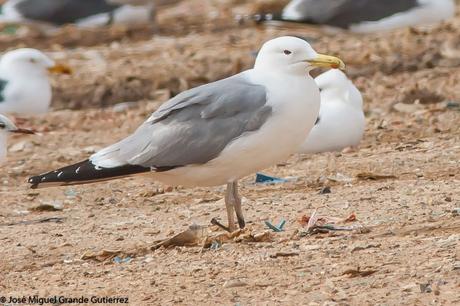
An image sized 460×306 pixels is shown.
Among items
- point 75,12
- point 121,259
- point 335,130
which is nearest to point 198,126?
point 121,259

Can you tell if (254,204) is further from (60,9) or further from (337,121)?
(60,9)

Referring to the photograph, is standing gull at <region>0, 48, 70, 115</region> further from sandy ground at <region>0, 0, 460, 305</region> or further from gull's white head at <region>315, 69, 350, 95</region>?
gull's white head at <region>315, 69, 350, 95</region>

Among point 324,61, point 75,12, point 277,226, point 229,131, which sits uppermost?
point 324,61

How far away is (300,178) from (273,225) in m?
1.46

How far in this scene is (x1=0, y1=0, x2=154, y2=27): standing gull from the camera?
1602cm

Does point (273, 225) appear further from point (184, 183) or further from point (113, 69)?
point (113, 69)

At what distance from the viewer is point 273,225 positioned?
706cm

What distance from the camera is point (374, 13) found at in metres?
14.2

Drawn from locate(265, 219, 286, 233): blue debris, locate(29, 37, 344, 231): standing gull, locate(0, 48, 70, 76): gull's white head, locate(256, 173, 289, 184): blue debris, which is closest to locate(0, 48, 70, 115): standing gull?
locate(0, 48, 70, 76): gull's white head

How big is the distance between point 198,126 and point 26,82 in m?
5.48

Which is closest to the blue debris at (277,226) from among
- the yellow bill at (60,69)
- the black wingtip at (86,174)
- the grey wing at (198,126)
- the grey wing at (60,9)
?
the grey wing at (198,126)

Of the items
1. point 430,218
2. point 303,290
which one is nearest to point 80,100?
point 430,218

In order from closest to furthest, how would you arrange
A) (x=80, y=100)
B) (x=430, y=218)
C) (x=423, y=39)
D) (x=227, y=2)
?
(x=430, y=218) → (x=80, y=100) → (x=423, y=39) → (x=227, y=2)

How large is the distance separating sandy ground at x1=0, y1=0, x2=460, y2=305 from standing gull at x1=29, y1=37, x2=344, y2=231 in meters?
0.34
